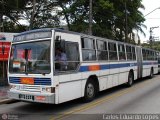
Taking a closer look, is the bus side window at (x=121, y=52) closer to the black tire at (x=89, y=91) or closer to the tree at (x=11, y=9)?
the black tire at (x=89, y=91)

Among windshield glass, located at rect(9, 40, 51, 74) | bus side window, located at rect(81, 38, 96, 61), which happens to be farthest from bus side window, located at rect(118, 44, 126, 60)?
windshield glass, located at rect(9, 40, 51, 74)

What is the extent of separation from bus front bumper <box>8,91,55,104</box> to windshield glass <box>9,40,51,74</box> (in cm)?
73

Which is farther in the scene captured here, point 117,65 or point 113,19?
point 113,19

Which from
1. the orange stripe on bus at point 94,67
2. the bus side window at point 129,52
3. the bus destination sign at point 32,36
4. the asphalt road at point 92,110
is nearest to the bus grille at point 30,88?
the asphalt road at point 92,110

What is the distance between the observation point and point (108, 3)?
2764cm

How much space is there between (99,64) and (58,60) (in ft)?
10.6

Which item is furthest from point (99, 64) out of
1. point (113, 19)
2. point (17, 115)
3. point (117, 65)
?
point (113, 19)

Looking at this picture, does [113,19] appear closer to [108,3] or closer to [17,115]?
[108,3]

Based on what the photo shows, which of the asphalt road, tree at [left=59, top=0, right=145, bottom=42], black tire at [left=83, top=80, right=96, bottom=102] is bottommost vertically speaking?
the asphalt road

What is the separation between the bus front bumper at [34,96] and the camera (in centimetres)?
897

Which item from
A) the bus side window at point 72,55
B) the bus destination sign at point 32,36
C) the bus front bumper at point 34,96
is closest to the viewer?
the bus front bumper at point 34,96

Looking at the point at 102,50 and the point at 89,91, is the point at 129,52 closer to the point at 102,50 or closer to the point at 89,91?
the point at 102,50

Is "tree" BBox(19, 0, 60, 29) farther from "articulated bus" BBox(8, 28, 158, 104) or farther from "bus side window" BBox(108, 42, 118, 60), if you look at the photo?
"articulated bus" BBox(8, 28, 158, 104)

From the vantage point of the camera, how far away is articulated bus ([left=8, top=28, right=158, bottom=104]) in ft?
30.1
